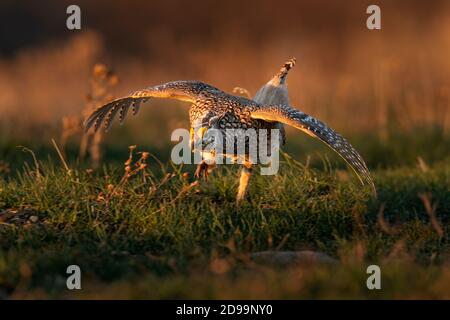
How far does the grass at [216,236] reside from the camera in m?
5.43

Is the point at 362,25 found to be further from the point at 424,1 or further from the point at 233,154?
the point at 233,154

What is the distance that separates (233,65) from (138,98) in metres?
8.77

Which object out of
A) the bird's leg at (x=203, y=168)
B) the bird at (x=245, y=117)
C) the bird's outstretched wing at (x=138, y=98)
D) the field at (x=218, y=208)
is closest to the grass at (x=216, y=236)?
the field at (x=218, y=208)

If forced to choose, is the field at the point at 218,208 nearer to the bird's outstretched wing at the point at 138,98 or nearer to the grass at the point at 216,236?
the grass at the point at 216,236

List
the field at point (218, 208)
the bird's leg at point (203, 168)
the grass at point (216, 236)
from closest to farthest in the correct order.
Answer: the grass at point (216, 236)
the field at point (218, 208)
the bird's leg at point (203, 168)

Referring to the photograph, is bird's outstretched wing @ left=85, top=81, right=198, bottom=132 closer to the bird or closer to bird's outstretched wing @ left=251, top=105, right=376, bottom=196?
the bird

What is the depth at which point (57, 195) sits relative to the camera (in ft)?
23.5

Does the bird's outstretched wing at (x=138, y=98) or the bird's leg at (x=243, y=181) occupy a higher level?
the bird's outstretched wing at (x=138, y=98)

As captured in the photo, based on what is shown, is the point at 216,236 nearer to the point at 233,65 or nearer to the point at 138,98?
the point at 138,98

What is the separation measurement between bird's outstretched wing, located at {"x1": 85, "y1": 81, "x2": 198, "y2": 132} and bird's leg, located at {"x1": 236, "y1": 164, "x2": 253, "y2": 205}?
74cm

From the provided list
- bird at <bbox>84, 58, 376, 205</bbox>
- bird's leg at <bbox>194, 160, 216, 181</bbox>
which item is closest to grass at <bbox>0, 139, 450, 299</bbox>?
bird's leg at <bbox>194, 160, 216, 181</bbox>

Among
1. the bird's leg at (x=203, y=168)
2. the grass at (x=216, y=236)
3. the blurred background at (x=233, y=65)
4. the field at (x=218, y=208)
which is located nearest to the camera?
the grass at (x=216, y=236)

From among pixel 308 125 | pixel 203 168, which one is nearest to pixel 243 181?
pixel 203 168

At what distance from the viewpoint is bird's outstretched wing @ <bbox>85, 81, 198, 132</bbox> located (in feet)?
23.6
